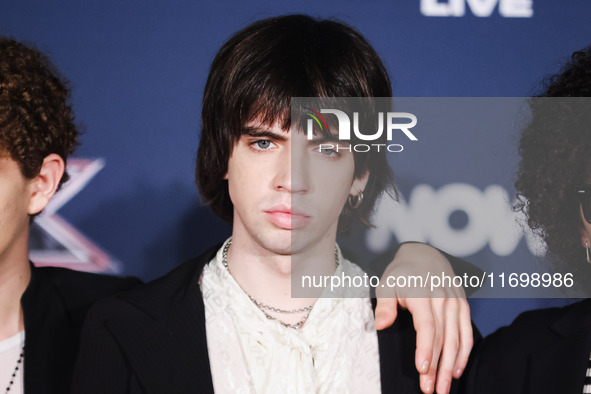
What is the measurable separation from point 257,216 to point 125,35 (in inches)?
42.6

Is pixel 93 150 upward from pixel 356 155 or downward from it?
upward

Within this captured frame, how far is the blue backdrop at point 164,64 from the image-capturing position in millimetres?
2332

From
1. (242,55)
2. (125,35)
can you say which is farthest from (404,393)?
(125,35)

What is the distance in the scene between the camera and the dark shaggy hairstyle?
5.48ft

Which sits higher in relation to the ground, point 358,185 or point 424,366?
point 358,185

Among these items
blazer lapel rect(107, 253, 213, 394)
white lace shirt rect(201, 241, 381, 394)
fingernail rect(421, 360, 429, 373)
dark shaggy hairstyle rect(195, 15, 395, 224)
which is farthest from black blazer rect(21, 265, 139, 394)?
fingernail rect(421, 360, 429, 373)

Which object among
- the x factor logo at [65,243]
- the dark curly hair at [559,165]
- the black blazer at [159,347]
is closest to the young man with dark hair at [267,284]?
the black blazer at [159,347]

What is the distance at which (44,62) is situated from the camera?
202 cm

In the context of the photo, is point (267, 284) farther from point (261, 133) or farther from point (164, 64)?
point (164, 64)

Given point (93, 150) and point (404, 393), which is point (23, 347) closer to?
point (93, 150)

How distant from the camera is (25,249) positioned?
70.9 inches

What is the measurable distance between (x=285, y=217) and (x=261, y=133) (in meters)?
0.23

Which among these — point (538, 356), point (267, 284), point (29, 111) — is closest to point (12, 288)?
point (29, 111)

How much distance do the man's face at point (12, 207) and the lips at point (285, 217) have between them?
0.69 meters
